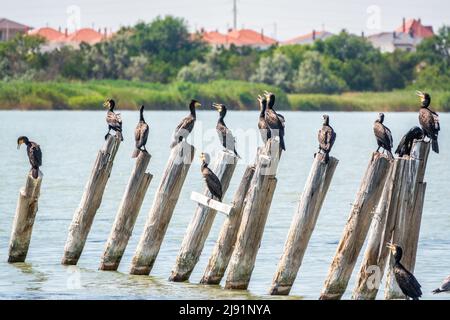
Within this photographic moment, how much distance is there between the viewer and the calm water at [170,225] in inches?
699

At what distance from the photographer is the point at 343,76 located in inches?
3878

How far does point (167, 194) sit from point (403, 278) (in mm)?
3776

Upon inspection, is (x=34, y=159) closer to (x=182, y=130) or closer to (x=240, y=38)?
(x=182, y=130)

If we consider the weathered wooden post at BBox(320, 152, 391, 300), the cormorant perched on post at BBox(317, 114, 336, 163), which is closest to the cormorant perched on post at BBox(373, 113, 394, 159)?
the cormorant perched on post at BBox(317, 114, 336, 163)

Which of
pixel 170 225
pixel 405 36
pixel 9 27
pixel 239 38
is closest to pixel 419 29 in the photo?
pixel 405 36

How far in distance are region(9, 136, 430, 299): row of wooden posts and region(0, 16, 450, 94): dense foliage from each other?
73.1 metres

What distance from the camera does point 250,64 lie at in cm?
10131

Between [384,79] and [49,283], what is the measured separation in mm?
81221

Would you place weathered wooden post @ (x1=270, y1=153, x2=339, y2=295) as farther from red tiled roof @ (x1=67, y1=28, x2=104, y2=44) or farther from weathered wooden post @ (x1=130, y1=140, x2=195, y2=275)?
red tiled roof @ (x1=67, y1=28, x2=104, y2=44)

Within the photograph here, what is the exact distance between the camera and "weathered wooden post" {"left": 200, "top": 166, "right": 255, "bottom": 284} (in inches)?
641

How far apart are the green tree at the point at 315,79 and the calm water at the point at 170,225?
30119mm

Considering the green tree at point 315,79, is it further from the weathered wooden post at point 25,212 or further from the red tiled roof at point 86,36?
the weathered wooden post at point 25,212

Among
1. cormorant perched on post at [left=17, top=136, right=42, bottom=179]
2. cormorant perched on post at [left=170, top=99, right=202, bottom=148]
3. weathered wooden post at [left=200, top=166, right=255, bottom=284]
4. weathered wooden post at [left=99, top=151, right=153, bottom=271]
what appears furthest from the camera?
cormorant perched on post at [left=170, top=99, right=202, bottom=148]
